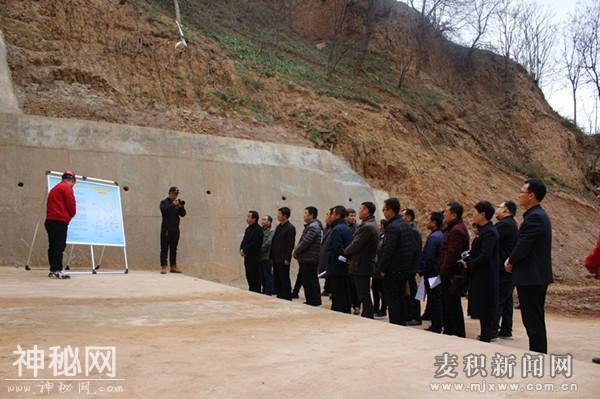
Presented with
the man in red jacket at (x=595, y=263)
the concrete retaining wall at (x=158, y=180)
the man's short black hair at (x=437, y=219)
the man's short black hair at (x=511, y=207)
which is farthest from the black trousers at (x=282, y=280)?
the man in red jacket at (x=595, y=263)

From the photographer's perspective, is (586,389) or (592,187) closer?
(586,389)

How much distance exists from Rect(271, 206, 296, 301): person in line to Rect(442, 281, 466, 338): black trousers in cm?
333

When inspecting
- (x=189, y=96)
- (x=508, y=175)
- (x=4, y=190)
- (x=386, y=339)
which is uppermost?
(x=189, y=96)

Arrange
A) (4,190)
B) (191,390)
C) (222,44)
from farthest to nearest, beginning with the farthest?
1. (222,44)
2. (4,190)
3. (191,390)

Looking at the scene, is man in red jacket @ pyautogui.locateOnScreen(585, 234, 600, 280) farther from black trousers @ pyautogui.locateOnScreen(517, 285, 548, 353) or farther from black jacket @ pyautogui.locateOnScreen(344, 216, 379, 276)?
black jacket @ pyautogui.locateOnScreen(344, 216, 379, 276)

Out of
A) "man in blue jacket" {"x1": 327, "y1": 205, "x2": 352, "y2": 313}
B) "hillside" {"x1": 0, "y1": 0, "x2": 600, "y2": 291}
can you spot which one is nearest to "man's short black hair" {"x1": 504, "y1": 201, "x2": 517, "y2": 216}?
"man in blue jacket" {"x1": 327, "y1": 205, "x2": 352, "y2": 313}

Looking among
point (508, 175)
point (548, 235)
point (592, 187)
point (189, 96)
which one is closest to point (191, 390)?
point (548, 235)

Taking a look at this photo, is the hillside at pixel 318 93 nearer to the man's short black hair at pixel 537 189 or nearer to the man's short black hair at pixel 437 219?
the man's short black hair at pixel 437 219

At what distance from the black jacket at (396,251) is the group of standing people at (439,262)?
0.04 feet

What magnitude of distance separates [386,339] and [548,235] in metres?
2.04

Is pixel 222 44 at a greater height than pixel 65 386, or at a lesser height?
greater

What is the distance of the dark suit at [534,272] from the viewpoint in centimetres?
525

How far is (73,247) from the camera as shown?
10773mm

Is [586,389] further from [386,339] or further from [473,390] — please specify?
[386,339]
